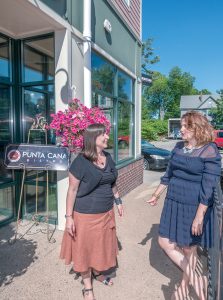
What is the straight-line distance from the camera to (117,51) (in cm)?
652

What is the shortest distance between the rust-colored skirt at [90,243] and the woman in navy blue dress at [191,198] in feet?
1.98

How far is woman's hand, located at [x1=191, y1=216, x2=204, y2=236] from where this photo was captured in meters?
2.54

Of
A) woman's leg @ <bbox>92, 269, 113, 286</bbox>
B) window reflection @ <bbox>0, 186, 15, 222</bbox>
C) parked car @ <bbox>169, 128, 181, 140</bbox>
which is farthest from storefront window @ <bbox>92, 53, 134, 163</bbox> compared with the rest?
parked car @ <bbox>169, 128, 181, 140</bbox>

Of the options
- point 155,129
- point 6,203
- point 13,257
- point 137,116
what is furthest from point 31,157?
point 155,129

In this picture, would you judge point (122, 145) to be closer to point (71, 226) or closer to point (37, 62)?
point (37, 62)

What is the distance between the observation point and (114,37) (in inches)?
247

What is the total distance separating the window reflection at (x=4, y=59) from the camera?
4602 mm

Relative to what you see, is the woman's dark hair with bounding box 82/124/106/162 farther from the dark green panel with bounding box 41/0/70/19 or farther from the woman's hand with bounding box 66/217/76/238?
Answer: the dark green panel with bounding box 41/0/70/19

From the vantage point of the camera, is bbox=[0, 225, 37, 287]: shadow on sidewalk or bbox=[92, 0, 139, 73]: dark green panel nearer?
bbox=[0, 225, 37, 287]: shadow on sidewalk

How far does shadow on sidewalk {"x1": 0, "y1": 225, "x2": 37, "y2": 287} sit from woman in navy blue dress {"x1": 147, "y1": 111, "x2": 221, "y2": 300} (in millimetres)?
1858

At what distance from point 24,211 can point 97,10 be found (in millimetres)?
4145

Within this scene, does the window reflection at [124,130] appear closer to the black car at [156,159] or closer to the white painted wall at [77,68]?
the white painted wall at [77,68]

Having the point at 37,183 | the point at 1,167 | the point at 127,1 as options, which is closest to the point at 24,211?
the point at 37,183

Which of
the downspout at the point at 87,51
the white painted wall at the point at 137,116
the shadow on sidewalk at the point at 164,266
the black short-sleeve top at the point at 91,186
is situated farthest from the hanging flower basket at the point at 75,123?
the white painted wall at the point at 137,116
